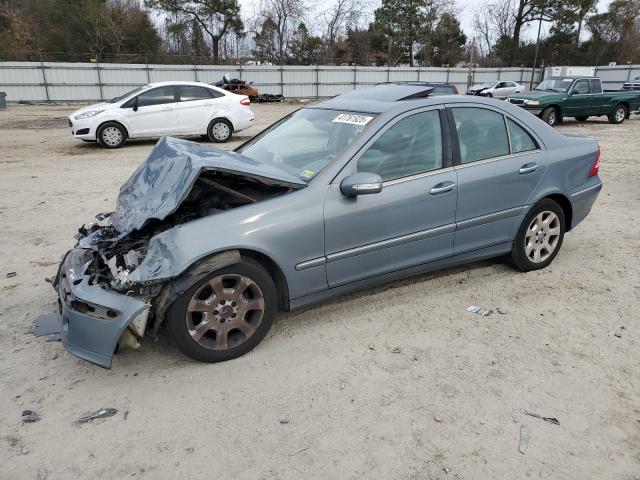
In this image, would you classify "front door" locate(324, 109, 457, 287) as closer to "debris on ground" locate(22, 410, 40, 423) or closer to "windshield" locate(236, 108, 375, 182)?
"windshield" locate(236, 108, 375, 182)

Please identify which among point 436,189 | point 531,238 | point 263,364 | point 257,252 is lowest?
point 263,364

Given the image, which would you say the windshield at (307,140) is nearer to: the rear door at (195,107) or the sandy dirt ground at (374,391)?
the sandy dirt ground at (374,391)

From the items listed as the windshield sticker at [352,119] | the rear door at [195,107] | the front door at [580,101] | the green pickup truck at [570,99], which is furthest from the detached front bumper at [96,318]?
the front door at [580,101]

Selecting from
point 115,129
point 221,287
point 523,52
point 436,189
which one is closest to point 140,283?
point 221,287

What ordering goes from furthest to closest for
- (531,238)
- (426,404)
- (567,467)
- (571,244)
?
(571,244), (531,238), (426,404), (567,467)

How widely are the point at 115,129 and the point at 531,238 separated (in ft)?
34.4

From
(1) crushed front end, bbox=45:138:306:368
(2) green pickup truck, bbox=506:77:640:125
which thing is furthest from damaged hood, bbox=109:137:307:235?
(2) green pickup truck, bbox=506:77:640:125

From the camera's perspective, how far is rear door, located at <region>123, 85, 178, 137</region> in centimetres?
1202

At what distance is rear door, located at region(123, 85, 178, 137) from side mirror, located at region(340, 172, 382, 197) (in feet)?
32.8

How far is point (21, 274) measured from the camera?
15.2ft

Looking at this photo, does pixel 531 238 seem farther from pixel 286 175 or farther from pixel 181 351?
pixel 181 351

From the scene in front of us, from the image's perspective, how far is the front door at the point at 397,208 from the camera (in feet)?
11.4

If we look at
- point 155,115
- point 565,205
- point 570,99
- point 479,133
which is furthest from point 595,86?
point 479,133

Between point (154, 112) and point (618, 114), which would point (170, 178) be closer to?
point (154, 112)
